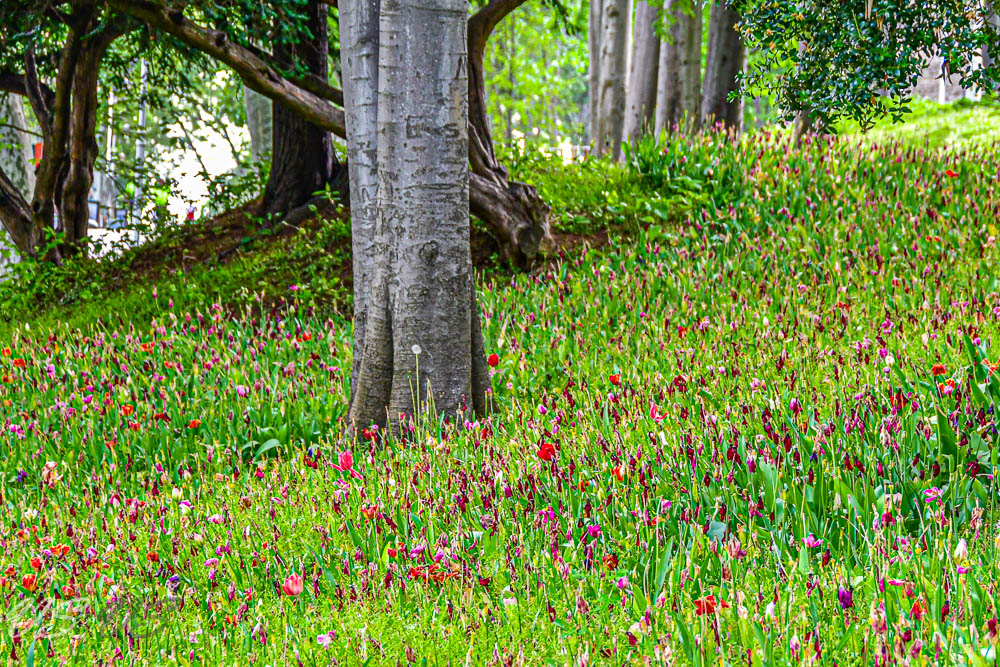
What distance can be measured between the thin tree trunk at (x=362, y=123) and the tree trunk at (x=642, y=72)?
8766mm

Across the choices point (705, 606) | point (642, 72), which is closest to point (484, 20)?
point (642, 72)

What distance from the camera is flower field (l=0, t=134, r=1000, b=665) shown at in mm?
2439

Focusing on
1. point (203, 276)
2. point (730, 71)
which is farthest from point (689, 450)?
point (730, 71)

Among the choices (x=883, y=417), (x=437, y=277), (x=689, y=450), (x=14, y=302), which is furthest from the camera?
(x=14, y=302)

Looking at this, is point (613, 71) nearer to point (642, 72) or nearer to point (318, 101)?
point (642, 72)

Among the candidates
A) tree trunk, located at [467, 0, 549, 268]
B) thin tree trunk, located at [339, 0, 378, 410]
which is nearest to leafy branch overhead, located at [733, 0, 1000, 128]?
tree trunk, located at [467, 0, 549, 268]

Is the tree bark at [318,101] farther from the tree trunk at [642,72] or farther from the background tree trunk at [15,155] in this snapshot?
the background tree trunk at [15,155]

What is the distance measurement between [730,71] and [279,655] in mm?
12260

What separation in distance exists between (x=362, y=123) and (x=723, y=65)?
961 cm

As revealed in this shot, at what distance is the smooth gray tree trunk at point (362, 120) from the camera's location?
187 inches

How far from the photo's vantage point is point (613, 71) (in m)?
13.4

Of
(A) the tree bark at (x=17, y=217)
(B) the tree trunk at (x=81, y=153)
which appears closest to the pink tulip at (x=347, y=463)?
(B) the tree trunk at (x=81, y=153)

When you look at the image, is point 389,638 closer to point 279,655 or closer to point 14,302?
point 279,655

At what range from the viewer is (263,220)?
10016 millimetres
